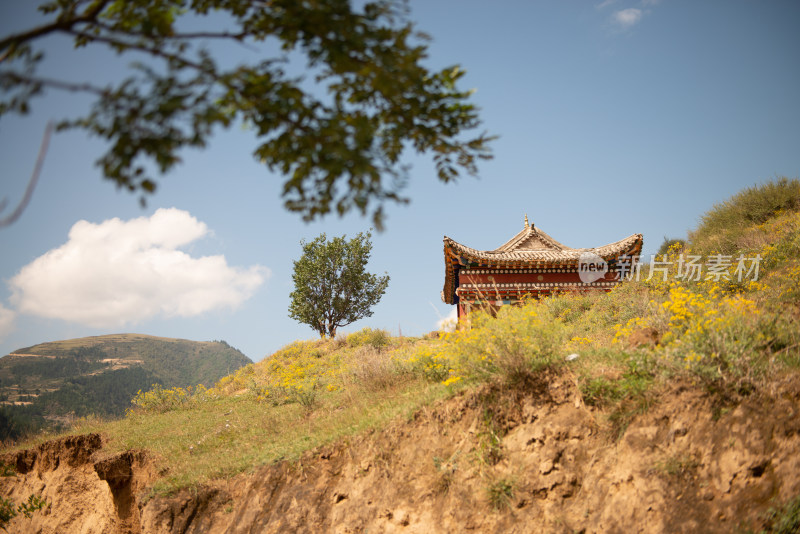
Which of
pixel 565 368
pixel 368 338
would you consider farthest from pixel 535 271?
pixel 565 368

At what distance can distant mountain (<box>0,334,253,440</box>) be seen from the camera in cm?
6506

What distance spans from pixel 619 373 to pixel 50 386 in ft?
322

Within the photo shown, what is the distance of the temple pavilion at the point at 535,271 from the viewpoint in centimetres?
1667

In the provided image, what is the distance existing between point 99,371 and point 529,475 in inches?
4455

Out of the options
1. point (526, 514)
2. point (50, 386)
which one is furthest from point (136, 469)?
point (50, 386)

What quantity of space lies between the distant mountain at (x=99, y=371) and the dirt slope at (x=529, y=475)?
143ft

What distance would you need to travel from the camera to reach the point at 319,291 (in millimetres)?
32469

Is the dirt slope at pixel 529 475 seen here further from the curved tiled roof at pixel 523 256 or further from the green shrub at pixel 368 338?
the green shrub at pixel 368 338

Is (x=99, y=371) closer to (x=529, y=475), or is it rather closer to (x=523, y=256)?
(x=523, y=256)

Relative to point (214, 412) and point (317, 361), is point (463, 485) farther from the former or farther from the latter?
point (317, 361)

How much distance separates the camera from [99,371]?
94562mm

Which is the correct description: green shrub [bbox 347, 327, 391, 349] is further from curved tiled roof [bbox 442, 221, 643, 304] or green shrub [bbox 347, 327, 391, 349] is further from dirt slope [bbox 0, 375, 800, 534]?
dirt slope [bbox 0, 375, 800, 534]

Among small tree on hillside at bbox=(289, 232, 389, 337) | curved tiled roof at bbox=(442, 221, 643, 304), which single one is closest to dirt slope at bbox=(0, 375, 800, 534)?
curved tiled roof at bbox=(442, 221, 643, 304)

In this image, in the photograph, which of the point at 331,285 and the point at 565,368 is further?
the point at 331,285
